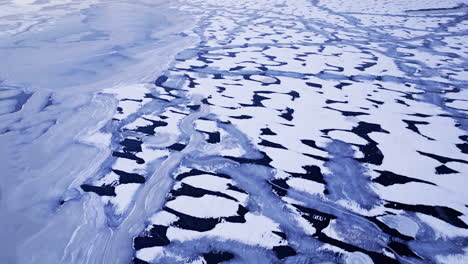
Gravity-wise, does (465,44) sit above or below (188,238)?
above

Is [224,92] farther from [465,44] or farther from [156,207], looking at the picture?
[465,44]

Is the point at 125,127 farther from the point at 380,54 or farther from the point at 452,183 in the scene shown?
the point at 380,54

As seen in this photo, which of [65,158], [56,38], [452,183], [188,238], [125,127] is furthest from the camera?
[56,38]

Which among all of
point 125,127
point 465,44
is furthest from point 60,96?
point 465,44

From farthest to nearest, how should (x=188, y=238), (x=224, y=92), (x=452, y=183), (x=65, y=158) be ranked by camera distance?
(x=224, y=92) < (x=65, y=158) < (x=452, y=183) < (x=188, y=238)

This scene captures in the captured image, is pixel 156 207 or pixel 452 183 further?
pixel 452 183

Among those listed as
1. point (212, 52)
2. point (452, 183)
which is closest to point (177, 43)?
point (212, 52)
